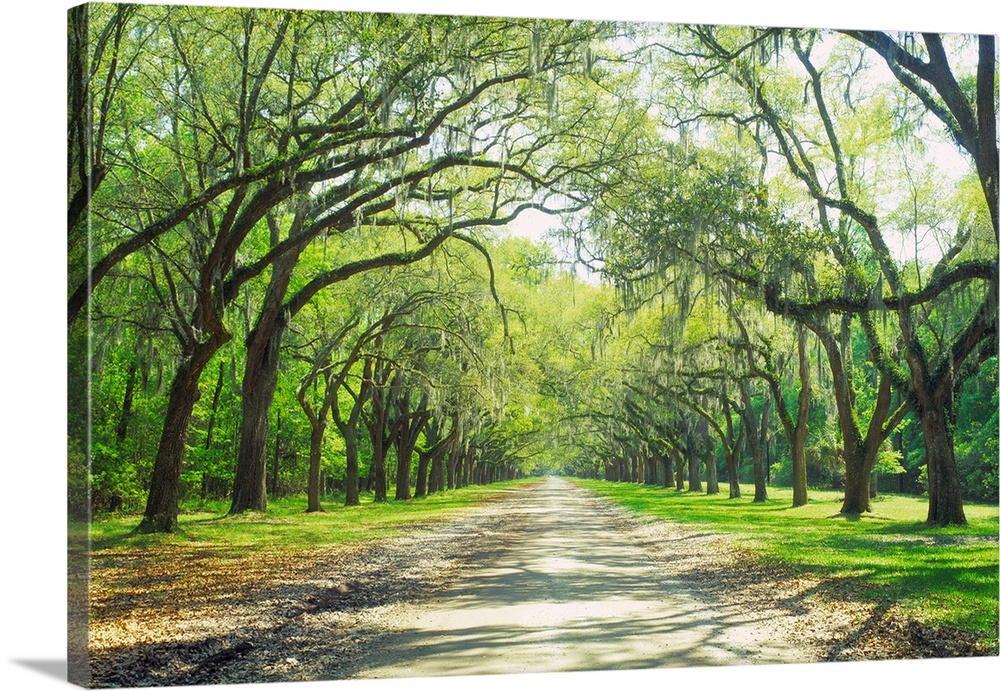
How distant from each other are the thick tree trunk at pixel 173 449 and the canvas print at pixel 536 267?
0.04 m

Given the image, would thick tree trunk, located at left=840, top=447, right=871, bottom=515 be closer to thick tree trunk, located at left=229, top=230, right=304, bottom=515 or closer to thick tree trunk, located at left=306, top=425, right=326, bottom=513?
thick tree trunk, located at left=229, top=230, right=304, bottom=515

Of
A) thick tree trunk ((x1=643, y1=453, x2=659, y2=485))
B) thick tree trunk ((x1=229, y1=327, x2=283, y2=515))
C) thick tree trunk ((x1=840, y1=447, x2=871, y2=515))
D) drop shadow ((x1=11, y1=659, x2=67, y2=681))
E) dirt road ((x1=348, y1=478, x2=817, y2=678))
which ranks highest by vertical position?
thick tree trunk ((x1=229, y1=327, x2=283, y2=515))

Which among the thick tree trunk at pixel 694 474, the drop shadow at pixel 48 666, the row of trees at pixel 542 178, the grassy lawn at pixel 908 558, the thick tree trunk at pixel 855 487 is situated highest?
the row of trees at pixel 542 178

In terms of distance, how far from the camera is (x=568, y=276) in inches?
457

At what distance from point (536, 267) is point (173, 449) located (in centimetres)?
488

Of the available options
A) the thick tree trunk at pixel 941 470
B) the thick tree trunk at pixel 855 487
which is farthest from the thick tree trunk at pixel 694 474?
the thick tree trunk at pixel 941 470

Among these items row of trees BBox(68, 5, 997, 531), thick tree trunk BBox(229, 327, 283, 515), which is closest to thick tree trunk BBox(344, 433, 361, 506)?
row of trees BBox(68, 5, 997, 531)

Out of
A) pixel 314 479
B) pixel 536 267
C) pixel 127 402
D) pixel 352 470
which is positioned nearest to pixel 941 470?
pixel 536 267

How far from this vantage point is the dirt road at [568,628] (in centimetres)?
Answer: 628

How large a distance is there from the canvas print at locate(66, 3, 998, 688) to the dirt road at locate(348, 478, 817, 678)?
0.03 metres

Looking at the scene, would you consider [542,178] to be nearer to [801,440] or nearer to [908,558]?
[908,558]

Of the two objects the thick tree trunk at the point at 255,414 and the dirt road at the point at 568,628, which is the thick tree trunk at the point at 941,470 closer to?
the dirt road at the point at 568,628

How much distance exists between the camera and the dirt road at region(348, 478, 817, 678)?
6281 millimetres

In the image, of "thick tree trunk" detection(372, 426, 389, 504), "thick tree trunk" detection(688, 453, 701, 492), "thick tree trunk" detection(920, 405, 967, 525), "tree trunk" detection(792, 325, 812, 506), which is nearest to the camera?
"thick tree trunk" detection(920, 405, 967, 525)
